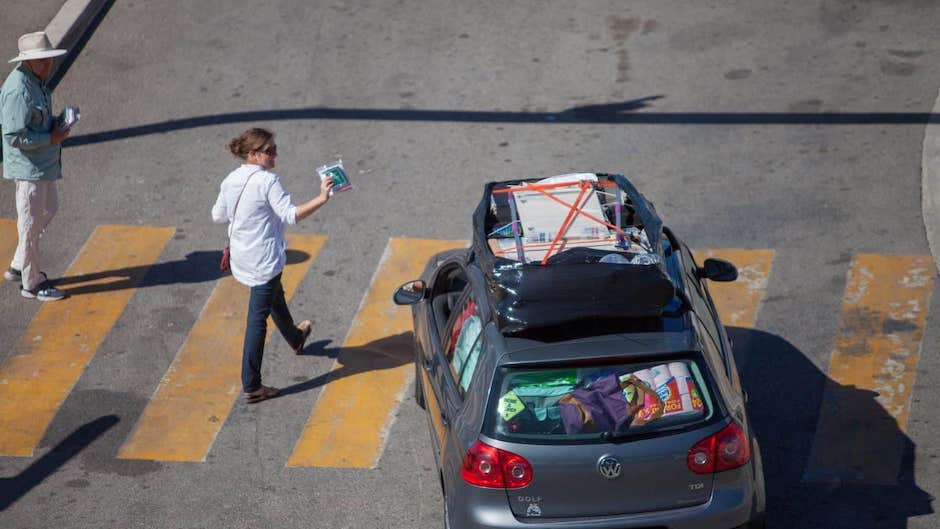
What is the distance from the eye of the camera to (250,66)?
48.2 ft

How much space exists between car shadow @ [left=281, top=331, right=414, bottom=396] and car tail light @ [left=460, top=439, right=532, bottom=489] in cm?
327

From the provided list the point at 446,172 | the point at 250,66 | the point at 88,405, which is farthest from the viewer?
the point at 250,66

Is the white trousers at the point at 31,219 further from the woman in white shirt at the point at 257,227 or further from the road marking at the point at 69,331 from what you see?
the woman in white shirt at the point at 257,227

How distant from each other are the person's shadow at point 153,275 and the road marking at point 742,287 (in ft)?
12.0

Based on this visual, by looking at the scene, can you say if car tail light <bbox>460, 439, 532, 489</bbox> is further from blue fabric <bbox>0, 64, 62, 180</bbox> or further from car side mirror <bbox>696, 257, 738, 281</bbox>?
blue fabric <bbox>0, 64, 62, 180</bbox>

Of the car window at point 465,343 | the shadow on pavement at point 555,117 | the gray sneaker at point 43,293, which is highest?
the car window at point 465,343

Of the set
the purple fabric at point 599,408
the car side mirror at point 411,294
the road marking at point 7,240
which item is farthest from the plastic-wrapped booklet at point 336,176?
the road marking at point 7,240

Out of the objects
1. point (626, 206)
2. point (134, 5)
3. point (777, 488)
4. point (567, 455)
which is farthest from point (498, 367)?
point (134, 5)

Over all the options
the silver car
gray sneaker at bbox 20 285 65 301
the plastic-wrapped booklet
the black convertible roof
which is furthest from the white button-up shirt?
the silver car

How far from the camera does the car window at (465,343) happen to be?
23.4 feet

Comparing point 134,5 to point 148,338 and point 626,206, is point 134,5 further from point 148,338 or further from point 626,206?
point 626,206

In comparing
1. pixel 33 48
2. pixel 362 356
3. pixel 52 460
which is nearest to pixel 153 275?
pixel 33 48

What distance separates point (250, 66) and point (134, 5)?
2434 millimetres

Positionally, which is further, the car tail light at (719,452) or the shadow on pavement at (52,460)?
the shadow on pavement at (52,460)
